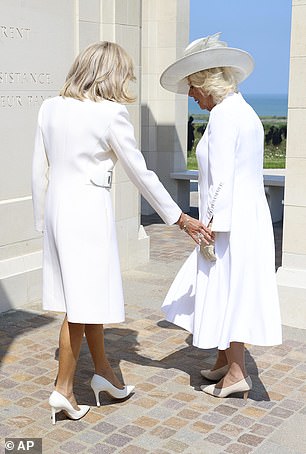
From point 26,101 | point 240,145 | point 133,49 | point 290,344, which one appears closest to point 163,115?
point 133,49

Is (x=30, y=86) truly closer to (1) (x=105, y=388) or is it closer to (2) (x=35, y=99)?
(2) (x=35, y=99)

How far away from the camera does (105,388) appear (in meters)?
4.05

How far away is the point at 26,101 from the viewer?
20.3 feet

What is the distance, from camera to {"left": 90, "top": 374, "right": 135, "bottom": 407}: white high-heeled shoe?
4.01 m

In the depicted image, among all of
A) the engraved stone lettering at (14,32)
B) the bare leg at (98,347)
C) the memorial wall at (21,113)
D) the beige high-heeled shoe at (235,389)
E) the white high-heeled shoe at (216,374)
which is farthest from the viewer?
the memorial wall at (21,113)

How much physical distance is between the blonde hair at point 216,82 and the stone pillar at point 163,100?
7175 mm

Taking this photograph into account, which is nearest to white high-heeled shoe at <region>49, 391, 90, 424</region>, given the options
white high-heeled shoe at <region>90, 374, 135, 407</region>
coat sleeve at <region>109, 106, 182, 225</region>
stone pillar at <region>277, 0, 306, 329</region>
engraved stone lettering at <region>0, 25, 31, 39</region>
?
white high-heeled shoe at <region>90, 374, 135, 407</region>

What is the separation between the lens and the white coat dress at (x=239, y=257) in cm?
393

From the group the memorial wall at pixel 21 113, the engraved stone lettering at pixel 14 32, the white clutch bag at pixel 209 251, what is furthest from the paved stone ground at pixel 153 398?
the engraved stone lettering at pixel 14 32

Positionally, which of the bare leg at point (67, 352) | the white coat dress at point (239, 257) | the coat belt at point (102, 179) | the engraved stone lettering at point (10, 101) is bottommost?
the bare leg at point (67, 352)

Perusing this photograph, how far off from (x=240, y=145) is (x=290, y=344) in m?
1.92

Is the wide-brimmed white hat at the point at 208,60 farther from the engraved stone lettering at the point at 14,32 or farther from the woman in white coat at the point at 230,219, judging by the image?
the engraved stone lettering at the point at 14,32

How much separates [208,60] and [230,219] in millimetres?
860

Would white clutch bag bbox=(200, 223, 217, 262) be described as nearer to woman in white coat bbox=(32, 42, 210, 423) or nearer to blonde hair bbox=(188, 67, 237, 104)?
woman in white coat bbox=(32, 42, 210, 423)
